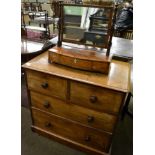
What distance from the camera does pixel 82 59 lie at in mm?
1089

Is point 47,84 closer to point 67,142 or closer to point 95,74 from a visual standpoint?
point 95,74

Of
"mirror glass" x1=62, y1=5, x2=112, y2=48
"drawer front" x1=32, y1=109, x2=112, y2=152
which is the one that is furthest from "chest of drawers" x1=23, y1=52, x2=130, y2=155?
"mirror glass" x1=62, y1=5, x2=112, y2=48

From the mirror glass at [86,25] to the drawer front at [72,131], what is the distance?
0.72m

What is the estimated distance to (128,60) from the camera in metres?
1.33

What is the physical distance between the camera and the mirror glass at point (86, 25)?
1073 millimetres

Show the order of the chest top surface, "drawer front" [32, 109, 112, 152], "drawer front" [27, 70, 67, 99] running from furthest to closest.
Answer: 1. "drawer front" [32, 109, 112, 152]
2. "drawer front" [27, 70, 67, 99]
3. the chest top surface

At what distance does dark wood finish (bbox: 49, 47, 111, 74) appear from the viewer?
1080mm

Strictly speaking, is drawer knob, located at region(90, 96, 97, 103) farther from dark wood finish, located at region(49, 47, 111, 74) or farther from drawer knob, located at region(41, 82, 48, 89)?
drawer knob, located at region(41, 82, 48, 89)
